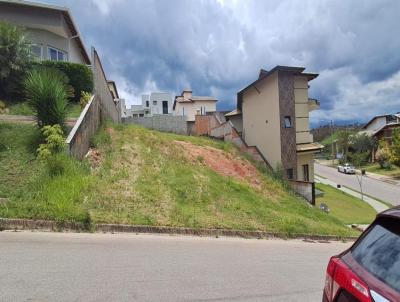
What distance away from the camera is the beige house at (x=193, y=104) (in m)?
60.8

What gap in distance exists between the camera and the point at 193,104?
6169 cm

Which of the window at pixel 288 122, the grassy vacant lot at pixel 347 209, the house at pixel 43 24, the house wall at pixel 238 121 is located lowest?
the grassy vacant lot at pixel 347 209

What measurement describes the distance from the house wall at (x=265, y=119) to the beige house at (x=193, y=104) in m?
33.8

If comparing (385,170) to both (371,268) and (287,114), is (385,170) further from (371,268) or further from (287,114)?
(371,268)

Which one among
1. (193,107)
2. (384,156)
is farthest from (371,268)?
(384,156)

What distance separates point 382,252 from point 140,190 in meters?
8.65

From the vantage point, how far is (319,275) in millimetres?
6621

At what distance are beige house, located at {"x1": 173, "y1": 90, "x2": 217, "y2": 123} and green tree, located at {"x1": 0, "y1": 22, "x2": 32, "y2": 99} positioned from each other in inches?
1672

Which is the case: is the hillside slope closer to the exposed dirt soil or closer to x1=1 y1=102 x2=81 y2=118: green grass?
the exposed dirt soil

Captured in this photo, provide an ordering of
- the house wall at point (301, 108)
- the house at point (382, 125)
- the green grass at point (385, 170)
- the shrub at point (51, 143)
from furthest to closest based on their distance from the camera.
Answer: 1. the house at point (382, 125)
2. the green grass at point (385, 170)
3. the house wall at point (301, 108)
4. the shrub at point (51, 143)

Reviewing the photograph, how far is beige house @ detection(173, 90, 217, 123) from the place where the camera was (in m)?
Result: 60.8

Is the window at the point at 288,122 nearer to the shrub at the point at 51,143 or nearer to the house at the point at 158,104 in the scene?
the shrub at the point at 51,143

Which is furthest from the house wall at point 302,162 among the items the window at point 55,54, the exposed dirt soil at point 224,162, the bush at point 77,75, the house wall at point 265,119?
the window at point 55,54

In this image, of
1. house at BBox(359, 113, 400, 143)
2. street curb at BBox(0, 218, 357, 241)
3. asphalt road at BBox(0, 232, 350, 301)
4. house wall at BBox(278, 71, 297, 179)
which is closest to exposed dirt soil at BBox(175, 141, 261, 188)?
house wall at BBox(278, 71, 297, 179)
